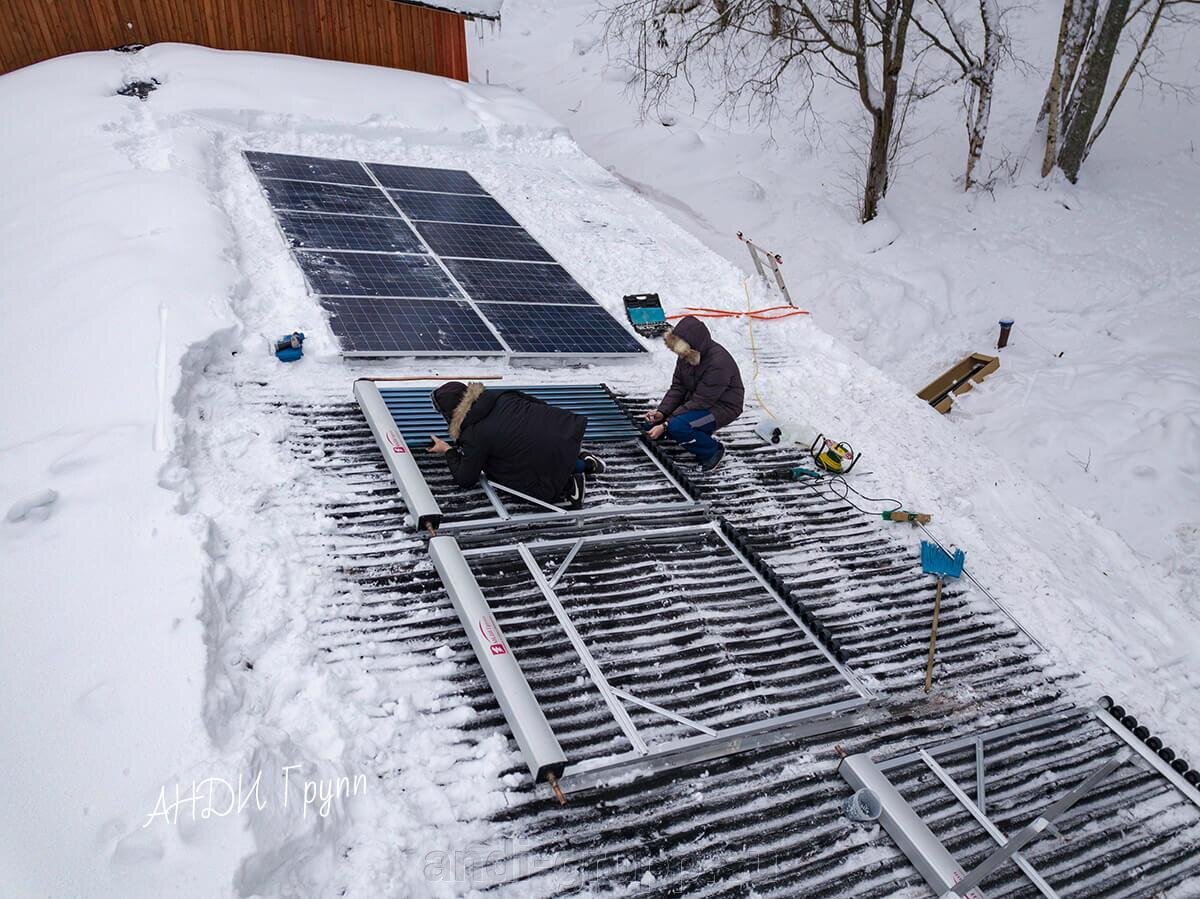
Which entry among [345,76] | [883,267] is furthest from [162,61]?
[883,267]

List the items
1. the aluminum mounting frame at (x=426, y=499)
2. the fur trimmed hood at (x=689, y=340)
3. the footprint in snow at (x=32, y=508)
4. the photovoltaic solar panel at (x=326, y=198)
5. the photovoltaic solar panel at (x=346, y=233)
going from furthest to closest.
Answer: the photovoltaic solar panel at (x=326, y=198), the photovoltaic solar panel at (x=346, y=233), the fur trimmed hood at (x=689, y=340), the aluminum mounting frame at (x=426, y=499), the footprint in snow at (x=32, y=508)

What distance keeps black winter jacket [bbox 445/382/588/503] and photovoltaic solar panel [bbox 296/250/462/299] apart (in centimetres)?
307

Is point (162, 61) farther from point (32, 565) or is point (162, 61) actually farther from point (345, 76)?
point (32, 565)

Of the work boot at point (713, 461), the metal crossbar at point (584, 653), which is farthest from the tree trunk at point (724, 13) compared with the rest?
the metal crossbar at point (584, 653)

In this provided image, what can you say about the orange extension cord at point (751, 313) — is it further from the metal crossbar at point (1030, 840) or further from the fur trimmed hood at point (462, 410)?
the metal crossbar at point (1030, 840)

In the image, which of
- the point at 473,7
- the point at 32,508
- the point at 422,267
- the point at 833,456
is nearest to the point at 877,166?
the point at 473,7

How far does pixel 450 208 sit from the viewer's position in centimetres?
1097

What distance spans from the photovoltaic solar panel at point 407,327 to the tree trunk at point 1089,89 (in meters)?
14.9

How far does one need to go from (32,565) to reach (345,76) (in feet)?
37.2

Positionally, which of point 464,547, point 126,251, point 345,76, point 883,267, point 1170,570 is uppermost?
point 345,76

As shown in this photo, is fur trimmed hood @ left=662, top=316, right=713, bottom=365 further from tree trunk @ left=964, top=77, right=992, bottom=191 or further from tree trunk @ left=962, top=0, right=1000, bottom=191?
tree trunk @ left=964, top=77, right=992, bottom=191

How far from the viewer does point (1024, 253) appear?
1590 centimetres

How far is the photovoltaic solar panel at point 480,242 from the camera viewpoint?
989 centimetres

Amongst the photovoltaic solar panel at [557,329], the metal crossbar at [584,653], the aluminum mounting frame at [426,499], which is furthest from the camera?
the photovoltaic solar panel at [557,329]
